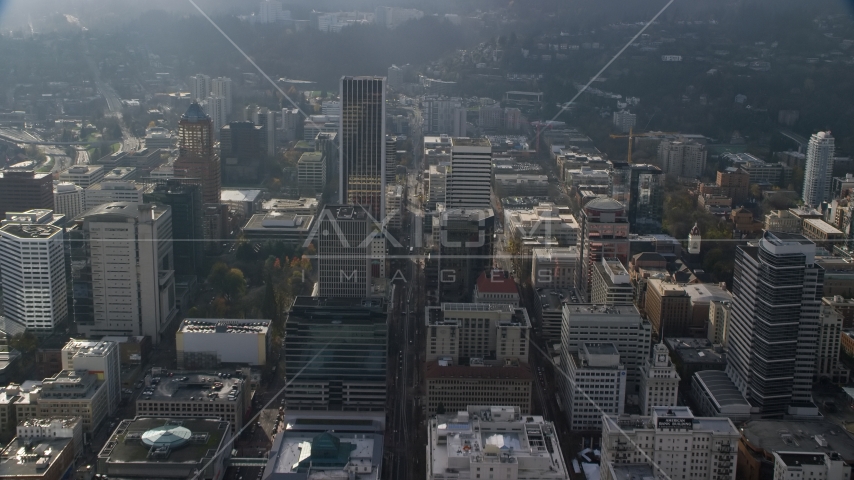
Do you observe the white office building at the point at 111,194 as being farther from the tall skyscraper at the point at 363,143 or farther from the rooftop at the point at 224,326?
the rooftop at the point at 224,326

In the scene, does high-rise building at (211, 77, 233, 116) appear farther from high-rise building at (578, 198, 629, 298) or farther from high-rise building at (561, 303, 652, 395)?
high-rise building at (561, 303, 652, 395)

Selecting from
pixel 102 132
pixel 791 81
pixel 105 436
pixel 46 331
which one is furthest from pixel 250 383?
pixel 791 81

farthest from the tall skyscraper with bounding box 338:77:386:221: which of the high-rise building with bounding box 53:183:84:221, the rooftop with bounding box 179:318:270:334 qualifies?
the high-rise building with bounding box 53:183:84:221

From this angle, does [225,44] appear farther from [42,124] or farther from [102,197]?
[102,197]

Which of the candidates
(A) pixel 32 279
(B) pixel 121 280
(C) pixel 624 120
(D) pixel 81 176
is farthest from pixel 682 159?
(A) pixel 32 279

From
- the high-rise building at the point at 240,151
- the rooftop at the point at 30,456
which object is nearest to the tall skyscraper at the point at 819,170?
the high-rise building at the point at 240,151

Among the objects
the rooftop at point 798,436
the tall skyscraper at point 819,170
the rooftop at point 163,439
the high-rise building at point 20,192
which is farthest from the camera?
the tall skyscraper at point 819,170

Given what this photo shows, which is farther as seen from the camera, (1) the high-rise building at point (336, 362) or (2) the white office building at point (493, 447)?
(1) the high-rise building at point (336, 362)

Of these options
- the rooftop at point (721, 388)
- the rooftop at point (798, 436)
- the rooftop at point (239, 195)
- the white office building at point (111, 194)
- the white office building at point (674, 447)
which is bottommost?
the rooftop at point (798, 436)

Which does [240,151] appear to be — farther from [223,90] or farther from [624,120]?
[624,120]

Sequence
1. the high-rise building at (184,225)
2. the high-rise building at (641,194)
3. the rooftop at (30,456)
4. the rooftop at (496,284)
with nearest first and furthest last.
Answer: the rooftop at (30,456) → the rooftop at (496,284) → the high-rise building at (184,225) → the high-rise building at (641,194)
